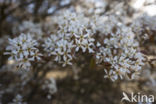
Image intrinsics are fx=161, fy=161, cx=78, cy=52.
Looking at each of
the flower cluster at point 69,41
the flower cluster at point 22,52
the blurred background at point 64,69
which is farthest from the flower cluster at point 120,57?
the flower cluster at point 22,52

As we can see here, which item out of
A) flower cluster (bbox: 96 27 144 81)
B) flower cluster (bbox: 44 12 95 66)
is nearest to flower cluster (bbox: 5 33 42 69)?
flower cluster (bbox: 44 12 95 66)

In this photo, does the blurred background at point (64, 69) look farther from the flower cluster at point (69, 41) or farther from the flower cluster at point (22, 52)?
the flower cluster at point (22, 52)

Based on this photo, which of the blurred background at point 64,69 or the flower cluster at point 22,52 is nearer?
the flower cluster at point 22,52

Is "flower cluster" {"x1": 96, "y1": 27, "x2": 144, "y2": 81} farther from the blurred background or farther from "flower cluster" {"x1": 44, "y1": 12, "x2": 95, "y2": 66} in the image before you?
the blurred background

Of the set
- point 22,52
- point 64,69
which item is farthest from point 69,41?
point 64,69

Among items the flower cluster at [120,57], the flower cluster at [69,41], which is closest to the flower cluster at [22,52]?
the flower cluster at [69,41]

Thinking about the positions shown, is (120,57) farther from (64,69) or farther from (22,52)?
(64,69)

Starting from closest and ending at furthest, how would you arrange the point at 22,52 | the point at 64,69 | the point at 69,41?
the point at 22,52 → the point at 69,41 → the point at 64,69

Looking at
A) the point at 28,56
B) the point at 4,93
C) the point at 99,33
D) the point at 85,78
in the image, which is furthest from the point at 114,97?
the point at 28,56

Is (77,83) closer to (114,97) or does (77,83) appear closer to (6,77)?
(114,97)
